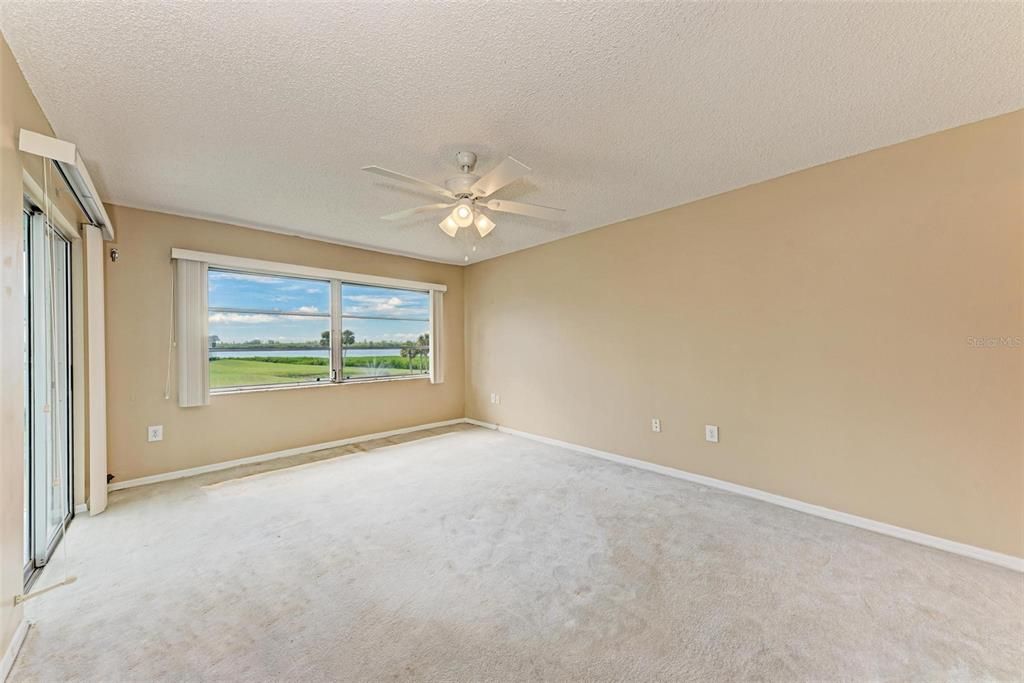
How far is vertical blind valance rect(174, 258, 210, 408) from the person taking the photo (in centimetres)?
352

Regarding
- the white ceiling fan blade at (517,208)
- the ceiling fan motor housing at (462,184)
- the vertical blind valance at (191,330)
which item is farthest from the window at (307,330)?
the white ceiling fan blade at (517,208)

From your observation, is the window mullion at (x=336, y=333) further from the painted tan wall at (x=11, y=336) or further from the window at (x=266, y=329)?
the painted tan wall at (x=11, y=336)

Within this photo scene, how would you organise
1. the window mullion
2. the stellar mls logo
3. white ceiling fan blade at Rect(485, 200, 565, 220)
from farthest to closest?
the window mullion < white ceiling fan blade at Rect(485, 200, 565, 220) < the stellar mls logo

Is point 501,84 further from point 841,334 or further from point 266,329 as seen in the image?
point 266,329

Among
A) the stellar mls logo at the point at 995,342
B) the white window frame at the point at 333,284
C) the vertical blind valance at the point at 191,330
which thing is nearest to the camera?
the stellar mls logo at the point at 995,342

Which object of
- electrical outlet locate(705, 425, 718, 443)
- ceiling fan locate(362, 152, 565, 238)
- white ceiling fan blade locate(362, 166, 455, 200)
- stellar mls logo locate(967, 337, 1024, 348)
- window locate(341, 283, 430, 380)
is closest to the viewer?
white ceiling fan blade locate(362, 166, 455, 200)

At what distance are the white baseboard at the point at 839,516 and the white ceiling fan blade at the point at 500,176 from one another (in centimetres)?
283

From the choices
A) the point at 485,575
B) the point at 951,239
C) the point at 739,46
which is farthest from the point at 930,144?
the point at 485,575

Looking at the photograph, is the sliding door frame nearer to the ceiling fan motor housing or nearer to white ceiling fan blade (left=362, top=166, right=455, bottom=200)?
white ceiling fan blade (left=362, top=166, right=455, bottom=200)

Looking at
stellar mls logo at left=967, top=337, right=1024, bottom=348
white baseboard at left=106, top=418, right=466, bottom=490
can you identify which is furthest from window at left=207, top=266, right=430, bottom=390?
stellar mls logo at left=967, top=337, right=1024, bottom=348

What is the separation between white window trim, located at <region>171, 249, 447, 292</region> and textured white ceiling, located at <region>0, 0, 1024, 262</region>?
75 cm

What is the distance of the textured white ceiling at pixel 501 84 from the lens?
1.47 metres

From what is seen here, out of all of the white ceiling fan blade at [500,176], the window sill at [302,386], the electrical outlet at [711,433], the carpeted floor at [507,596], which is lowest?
the carpeted floor at [507,596]

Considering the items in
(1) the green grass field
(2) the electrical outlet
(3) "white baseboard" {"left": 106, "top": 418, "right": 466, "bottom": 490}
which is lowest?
(3) "white baseboard" {"left": 106, "top": 418, "right": 466, "bottom": 490}
